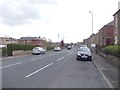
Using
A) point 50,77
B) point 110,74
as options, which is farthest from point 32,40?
point 50,77

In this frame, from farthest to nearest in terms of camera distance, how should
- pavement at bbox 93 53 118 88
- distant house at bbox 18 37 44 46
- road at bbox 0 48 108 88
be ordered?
distant house at bbox 18 37 44 46
pavement at bbox 93 53 118 88
road at bbox 0 48 108 88

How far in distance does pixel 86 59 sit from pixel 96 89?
79.6ft

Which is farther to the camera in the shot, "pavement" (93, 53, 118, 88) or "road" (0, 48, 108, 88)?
"pavement" (93, 53, 118, 88)

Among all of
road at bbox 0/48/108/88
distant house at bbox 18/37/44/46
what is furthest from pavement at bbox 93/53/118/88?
distant house at bbox 18/37/44/46

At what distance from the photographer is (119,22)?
44.4 metres

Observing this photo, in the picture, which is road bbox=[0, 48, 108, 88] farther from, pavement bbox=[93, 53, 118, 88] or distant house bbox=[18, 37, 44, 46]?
distant house bbox=[18, 37, 44, 46]

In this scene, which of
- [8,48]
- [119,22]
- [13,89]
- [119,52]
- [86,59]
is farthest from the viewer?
[8,48]

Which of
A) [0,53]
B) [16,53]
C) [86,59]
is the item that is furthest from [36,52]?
[86,59]

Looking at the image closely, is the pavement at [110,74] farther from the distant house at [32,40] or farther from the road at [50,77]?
the distant house at [32,40]

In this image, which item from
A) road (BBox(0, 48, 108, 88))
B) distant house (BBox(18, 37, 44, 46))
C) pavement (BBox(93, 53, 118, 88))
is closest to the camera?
road (BBox(0, 48, 108, 88))

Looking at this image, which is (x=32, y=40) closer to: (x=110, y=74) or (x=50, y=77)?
(x=110, y=74)

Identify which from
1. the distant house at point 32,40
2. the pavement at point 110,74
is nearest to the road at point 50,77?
the pavement at point 110,74

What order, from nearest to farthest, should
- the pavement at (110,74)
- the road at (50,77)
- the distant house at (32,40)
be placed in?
1. the road at (50,77)
2. the pavement at (110,74)
3. the distant house at (32,40)

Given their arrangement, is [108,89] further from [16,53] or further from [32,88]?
[16,53]
